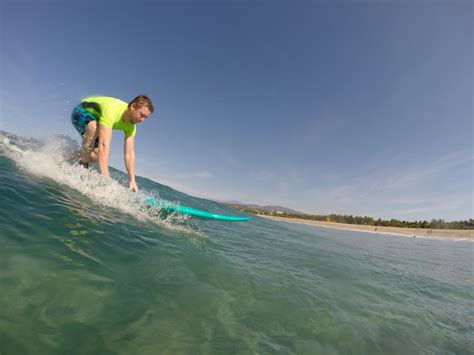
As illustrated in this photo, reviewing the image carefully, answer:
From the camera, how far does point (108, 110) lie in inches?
252

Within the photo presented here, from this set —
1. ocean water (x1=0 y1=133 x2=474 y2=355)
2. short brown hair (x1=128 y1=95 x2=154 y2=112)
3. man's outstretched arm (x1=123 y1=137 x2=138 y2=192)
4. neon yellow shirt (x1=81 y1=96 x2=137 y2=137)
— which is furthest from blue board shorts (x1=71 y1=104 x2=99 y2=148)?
ocean water (x1=0 y1=133 x2=474 y2=355)

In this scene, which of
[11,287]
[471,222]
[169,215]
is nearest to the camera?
[11,287]

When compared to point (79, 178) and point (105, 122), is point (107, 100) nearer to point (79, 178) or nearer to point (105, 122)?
point (105, 122)

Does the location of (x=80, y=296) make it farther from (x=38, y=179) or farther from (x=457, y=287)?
(x=457, y=287)

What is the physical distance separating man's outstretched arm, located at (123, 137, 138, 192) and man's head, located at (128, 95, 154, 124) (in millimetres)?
1078

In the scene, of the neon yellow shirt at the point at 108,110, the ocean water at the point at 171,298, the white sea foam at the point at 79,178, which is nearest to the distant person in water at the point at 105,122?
the neon yellow shirt at the point at 108,110

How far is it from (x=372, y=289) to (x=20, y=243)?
21.1ft

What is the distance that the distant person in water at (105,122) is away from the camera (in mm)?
6285

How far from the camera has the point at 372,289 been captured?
5469 mm

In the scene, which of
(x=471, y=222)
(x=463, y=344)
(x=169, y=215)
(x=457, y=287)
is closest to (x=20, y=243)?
(x=169, y=215)

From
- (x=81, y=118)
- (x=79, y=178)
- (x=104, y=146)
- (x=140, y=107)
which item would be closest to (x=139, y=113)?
(x=140, y=107)

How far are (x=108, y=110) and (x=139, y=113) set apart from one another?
0.83m

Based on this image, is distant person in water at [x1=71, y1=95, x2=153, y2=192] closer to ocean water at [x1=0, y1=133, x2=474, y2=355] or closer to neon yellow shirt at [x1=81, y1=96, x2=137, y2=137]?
neon yellow shirt at [x1=81, y1=96, x2=137, y2=137]

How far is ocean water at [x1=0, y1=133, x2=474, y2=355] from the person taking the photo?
7.43 ft
